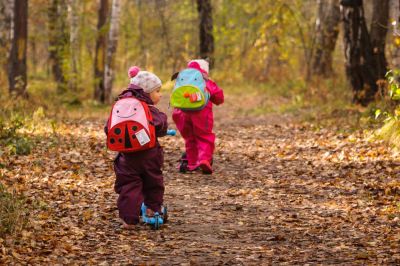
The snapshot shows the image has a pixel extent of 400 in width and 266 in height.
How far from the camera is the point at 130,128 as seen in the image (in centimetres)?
684

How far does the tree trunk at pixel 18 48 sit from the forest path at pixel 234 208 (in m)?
4.61

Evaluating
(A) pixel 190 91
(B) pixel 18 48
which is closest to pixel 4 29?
(B) pixel 18 48

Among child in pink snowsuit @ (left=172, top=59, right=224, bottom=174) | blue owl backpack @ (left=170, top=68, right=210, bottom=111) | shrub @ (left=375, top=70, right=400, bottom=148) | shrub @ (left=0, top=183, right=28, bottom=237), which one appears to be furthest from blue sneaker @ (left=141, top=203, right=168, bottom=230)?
shrub @ (left=375, top=70, right=400, bottom=148)

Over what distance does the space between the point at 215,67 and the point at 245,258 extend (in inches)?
1064

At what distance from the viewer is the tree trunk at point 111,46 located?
1853 cm

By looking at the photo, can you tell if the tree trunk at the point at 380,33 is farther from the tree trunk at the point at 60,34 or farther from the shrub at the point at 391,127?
the tree trunk at the point at 60,34

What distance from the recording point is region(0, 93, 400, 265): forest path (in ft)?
20.0

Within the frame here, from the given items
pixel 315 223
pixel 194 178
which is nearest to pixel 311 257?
pixel 315 223

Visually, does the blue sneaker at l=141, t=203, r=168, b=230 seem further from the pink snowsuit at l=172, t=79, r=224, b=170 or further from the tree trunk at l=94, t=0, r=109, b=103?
the tree trunk at l=94, t=0, r=109, b=103

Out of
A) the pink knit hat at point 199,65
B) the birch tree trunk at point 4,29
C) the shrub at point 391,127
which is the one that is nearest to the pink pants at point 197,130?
the pink knit hat at point 199,65

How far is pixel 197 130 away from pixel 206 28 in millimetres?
17412

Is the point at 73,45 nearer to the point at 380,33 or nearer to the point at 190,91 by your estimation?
the point at 380,33

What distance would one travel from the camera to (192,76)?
9.75 m

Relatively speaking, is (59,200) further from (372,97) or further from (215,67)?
(215,67)
